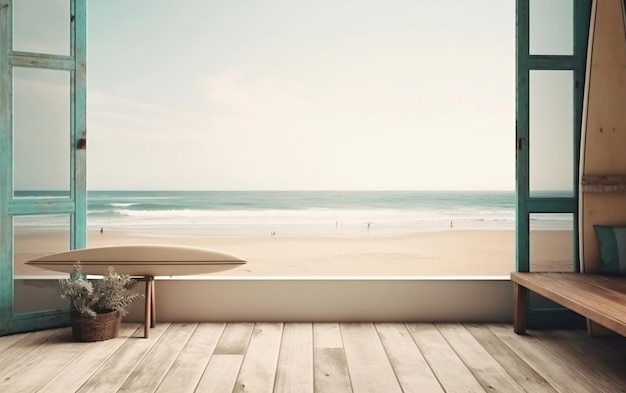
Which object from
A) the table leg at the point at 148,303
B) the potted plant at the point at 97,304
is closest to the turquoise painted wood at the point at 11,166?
the potted plant at the point at 97,304

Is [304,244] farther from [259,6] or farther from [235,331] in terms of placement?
[235,331]

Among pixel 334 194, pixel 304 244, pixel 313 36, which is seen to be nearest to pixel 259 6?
pixel 313 36

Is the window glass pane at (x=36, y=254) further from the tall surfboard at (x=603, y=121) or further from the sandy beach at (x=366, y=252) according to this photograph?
the sandy beach at (x=366, y=252)

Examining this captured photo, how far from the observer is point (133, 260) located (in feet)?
10.1

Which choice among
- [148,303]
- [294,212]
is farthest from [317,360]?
[294,212]

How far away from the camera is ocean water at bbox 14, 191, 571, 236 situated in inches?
476

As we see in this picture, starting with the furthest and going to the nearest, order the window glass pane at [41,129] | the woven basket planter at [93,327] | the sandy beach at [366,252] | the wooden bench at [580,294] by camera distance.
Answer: the sandy beach at [366,252] → the window glass pane at [41,129] → the woven basket planter at [93,327] → the wooden bench at [580,294]

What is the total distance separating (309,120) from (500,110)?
5.06 metres

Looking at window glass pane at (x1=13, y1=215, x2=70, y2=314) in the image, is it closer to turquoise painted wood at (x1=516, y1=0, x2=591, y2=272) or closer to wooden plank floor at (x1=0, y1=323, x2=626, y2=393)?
wooden plank floor at (x1=0, y1=323, x2=626, y2=393)

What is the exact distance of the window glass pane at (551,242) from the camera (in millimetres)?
3285

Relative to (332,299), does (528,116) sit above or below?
above

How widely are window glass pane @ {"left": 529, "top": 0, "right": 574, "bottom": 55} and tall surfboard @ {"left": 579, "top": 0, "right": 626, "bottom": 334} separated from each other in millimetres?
152

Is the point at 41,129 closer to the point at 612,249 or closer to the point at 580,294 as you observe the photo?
the point at 580,294

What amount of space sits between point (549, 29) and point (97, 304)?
3162mm
